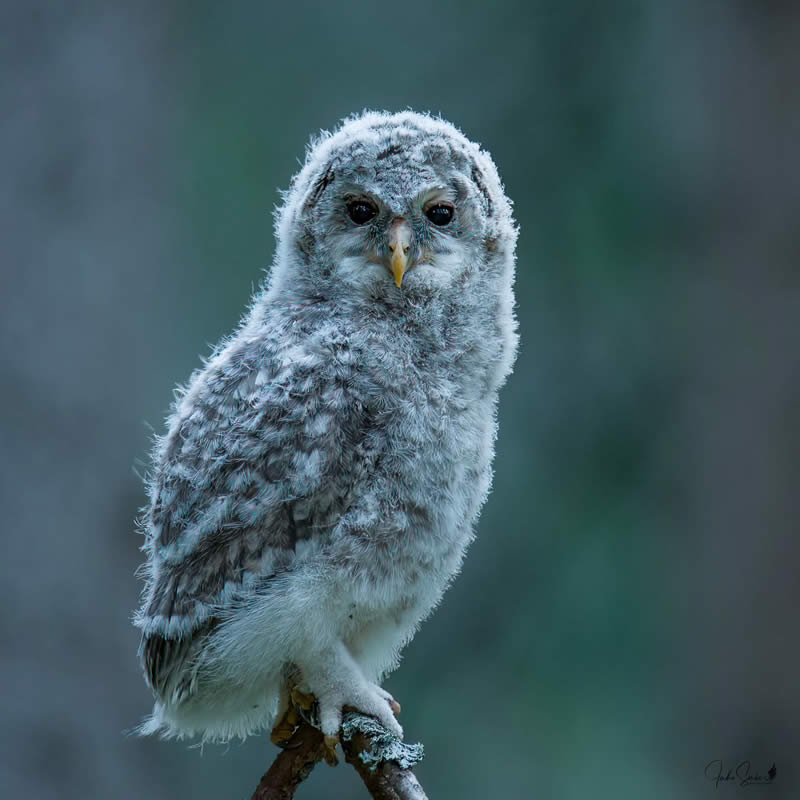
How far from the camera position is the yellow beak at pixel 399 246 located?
4.89ft

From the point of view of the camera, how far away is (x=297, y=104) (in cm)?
299

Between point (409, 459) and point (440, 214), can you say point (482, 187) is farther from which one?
point (409, 459)

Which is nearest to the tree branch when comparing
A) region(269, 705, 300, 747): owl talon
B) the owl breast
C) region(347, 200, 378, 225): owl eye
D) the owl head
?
region(269, 705, 300, 747): owl talon

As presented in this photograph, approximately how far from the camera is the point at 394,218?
154 centimetres

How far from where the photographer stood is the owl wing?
144 centimetres

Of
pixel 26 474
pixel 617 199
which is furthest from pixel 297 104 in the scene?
pixel 26 474

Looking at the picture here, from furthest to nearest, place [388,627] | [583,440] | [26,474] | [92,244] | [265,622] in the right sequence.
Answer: [583,440], [92,244], [26,474], [388,627], [265,622]

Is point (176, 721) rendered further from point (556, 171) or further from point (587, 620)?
point (556, 171)

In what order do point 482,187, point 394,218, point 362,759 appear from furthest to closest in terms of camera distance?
1. point 482,187
2. point 394,218
3. point 362,759

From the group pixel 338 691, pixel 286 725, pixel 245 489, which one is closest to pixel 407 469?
pixel 245 489

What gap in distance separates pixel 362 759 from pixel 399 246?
2.48 feet

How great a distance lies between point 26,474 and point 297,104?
1.34m

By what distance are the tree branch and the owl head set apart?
66 cm

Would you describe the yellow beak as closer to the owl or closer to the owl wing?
the owl
